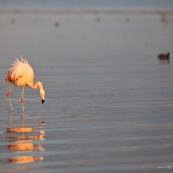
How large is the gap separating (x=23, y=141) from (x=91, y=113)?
3.32m

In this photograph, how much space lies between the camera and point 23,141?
12625 mm

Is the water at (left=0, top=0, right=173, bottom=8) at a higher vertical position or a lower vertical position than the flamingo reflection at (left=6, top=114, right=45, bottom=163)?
higher

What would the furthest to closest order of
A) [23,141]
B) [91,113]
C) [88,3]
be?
[88,3] < [91,113] < [23,141]

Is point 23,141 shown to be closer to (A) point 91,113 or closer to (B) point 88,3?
(A) point 91,113

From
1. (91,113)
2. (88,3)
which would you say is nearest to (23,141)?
(91,113)

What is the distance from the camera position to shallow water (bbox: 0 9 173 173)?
36.4 feet

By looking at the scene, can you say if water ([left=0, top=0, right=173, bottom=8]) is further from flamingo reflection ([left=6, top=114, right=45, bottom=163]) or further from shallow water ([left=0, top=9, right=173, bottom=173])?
flamingo reflection ([left=6, top=114, right=45, bottom=163])

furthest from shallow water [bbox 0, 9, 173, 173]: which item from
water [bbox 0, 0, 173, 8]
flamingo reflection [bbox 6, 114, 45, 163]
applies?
water [bbox 0, 0, 173, 8]

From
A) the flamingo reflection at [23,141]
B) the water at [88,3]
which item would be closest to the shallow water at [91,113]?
the flamingo reflection at [23,141]

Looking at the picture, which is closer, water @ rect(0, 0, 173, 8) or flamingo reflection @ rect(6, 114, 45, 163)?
flamingo reflection @ rect(6, 114, 45, 163)

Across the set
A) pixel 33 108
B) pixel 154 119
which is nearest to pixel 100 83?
pixel 33 108

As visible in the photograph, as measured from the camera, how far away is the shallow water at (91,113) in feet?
36.4

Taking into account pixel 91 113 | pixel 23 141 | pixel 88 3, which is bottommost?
pixel 23 141

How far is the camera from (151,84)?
21.2 metres
